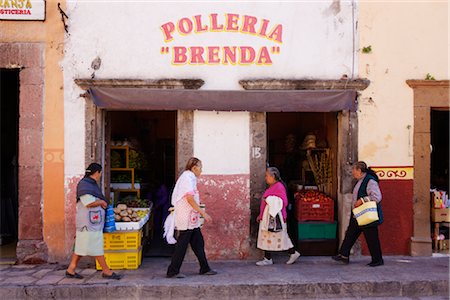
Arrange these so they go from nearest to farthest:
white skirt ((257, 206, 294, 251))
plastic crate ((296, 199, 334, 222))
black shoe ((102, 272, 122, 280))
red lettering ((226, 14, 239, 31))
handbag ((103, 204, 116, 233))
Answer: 1. black shoe ((102, 272, 122, 280))
2. handbag ((103, 204, 116, 233))
3. white skirt ((257, 206, 294, 251))
4. red lettering ((226, 14, 239, 31))
5. plastic crate ((296, 199, 334, 222))

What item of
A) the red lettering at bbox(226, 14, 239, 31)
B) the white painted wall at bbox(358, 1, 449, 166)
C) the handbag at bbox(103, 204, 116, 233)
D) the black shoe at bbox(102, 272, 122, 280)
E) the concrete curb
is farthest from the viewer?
the white painted wall at bbox(358, 1, 449, 166)

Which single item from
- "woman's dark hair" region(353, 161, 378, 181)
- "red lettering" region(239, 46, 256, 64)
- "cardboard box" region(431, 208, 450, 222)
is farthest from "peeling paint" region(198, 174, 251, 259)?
"cardboard box" region(431, 208, 450, 222)

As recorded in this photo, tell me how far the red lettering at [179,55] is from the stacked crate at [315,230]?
3292mm

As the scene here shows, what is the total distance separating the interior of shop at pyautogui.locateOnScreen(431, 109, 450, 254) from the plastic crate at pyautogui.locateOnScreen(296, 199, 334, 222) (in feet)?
6.26

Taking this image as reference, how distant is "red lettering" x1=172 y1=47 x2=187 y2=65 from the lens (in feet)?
27.1

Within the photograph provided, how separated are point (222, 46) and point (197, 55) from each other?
464mm

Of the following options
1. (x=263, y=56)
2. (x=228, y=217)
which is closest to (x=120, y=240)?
(x=228, y=217)

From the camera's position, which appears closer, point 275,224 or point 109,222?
point 109,222

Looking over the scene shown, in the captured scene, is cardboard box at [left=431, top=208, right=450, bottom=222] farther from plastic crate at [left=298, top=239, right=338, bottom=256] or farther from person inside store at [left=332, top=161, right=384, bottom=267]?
plastic crate at [left=298, top=239, right=338, bottom=256]

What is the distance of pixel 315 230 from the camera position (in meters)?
8.64

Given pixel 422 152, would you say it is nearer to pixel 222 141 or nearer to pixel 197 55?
pixel 222 141

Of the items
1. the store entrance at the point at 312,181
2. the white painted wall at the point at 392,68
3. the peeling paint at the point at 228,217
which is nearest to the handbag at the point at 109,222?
the peeling paint at the point at 228,217

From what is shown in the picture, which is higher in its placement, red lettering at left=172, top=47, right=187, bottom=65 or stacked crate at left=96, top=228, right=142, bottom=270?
red lettering at left=172, top=47, right=187, bottom=65

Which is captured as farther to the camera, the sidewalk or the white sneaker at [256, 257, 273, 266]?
the white sneaker at [256, 257, 273, 266]
